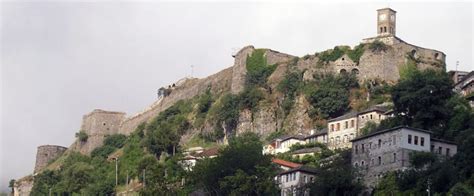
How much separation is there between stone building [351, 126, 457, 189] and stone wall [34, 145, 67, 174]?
6804 centimetres

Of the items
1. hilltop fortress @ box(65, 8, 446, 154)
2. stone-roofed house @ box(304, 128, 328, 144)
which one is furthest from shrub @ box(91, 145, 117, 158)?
stone-roofed house @ box(304, 128, 328, 144)

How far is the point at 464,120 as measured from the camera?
305ft

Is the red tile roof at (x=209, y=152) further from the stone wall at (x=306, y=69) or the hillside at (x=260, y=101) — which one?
the stone wall at (x=306, y=69)

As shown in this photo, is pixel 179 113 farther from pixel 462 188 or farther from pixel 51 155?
pixel 462 188

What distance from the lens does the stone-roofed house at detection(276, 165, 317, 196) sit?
3738 inches

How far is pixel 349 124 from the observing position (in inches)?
4099

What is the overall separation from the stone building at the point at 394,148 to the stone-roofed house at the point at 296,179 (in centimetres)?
503

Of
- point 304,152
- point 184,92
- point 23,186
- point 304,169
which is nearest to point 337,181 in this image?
point 304,169

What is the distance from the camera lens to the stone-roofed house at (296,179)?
94938mm

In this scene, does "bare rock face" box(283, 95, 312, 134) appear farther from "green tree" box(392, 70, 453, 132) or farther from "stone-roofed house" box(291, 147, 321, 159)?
"green tree" box(392, 70, 453, 132)

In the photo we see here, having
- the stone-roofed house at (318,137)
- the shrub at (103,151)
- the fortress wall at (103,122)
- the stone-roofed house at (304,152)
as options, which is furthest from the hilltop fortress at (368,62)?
the fortress wall at (103,122)

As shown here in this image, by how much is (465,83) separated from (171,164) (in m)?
24.8

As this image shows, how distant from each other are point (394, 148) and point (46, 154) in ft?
238

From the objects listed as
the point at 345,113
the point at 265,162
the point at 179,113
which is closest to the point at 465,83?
the point at 345,113
